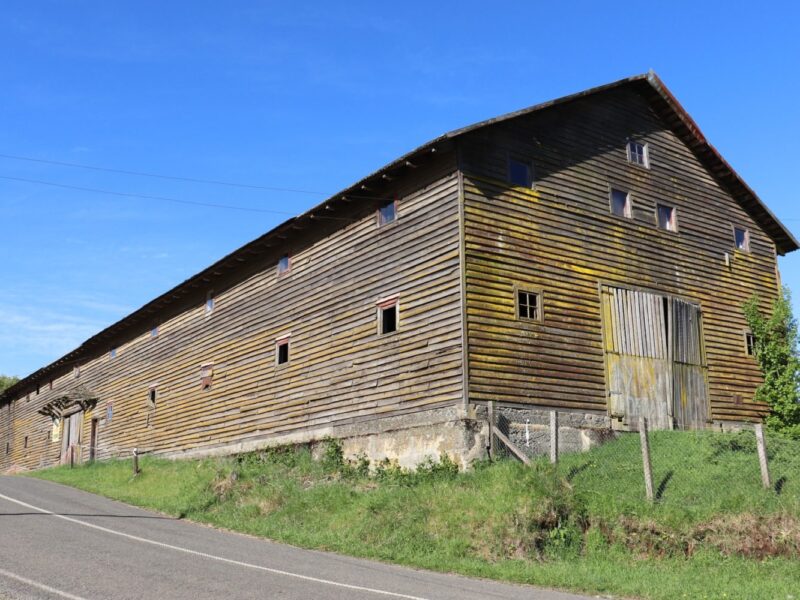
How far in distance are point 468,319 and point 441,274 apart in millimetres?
1557

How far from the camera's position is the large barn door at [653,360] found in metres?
21.9

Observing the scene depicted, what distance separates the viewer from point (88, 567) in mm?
12070

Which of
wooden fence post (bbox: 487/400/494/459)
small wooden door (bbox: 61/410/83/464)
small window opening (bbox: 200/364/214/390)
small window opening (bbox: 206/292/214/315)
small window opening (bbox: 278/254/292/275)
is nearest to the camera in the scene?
wooden fence post (bbox: 487/400/494/459)

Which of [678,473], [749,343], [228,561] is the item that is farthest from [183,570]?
[749,343]

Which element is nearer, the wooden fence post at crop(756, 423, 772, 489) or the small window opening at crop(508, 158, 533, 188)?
the wooden fence post at crop(756, 423, 772, 489)

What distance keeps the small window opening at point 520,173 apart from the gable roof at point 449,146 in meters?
1.27

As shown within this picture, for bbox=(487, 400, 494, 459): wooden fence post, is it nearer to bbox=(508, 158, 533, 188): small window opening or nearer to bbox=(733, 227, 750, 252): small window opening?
bbox=(508, 158, 533, 188): small window opening

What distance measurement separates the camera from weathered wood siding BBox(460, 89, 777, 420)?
65.4 ft

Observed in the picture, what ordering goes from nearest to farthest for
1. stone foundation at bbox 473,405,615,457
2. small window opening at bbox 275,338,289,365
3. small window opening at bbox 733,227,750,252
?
stone foundation at bbox 473,405,615,457, small window opening at bbox 275,338,289,365, small window opening at bbox 733,227,750,252

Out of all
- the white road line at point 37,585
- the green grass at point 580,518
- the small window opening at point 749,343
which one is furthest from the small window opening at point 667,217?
the white road line at point 37,585

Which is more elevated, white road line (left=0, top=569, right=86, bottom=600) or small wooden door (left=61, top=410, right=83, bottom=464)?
small wooden door (left=61, top=410, right=83, bottom=464)

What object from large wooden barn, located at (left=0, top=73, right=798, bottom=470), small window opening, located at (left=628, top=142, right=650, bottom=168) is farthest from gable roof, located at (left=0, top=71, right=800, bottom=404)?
small window opening, located at (left=628, top=142, right=650, bottom=168)

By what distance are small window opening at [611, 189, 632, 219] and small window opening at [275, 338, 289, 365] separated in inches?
439

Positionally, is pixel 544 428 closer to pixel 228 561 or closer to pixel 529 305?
pixel 529 305
